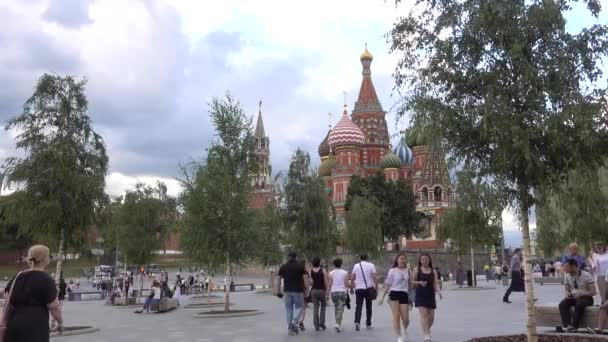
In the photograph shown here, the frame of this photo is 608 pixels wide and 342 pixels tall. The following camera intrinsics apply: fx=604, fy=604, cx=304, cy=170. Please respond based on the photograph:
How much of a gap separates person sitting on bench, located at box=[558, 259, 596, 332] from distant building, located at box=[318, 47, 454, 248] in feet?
206

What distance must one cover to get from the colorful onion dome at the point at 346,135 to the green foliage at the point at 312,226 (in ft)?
158

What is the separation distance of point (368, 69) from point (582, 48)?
3392 inches

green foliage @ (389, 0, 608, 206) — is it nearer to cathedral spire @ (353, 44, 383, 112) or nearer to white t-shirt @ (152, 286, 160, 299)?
white t-shirt @ (152, 286, 160, 299)

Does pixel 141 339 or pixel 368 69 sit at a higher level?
pixel 368 69

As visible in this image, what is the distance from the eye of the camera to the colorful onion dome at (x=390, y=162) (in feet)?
276

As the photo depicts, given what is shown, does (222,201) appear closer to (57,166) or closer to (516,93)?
(57,166)

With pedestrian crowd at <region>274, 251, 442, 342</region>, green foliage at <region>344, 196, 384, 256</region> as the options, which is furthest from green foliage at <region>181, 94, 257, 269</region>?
green foliage at <region>344, 196, 384, 256</region>

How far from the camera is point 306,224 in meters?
36.8

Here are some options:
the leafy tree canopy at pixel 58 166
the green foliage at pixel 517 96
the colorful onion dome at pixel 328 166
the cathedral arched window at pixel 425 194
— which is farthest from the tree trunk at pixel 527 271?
the colorful onion dome at pixel 328 166

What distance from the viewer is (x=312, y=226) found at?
36906 millimetres

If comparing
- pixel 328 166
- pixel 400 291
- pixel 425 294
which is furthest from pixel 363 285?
pixel 328 166

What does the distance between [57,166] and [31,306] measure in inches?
437

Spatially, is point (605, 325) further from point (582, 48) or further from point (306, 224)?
point (306, 224)

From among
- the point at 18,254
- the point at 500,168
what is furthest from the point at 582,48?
the point at 18,254
